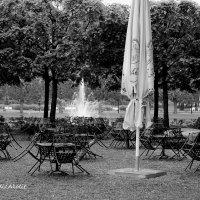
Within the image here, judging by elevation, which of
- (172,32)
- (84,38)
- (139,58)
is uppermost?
(172,32)

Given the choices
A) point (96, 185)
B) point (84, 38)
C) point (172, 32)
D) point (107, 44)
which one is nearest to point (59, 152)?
point (96, 185)

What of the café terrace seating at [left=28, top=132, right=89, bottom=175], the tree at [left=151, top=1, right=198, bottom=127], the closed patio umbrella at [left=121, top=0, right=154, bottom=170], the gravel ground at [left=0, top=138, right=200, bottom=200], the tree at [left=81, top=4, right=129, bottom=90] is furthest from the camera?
the tree at [left=151, top=1, right=198, bottom=127]

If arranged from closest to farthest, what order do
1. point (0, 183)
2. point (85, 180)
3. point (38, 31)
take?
1. point (0, 183)
2. point (85, 180)
3. point (38, 31)

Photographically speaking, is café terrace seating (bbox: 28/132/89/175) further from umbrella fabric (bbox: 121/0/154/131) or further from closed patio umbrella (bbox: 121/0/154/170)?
umbrella fabric (bbox: 121/0/154/131)

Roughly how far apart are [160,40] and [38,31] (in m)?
5.53

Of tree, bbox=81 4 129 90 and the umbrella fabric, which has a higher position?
tree, bbox=81 4 129 90

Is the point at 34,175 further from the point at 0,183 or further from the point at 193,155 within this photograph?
the point at 193,155

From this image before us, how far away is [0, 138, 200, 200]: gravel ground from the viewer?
822cm

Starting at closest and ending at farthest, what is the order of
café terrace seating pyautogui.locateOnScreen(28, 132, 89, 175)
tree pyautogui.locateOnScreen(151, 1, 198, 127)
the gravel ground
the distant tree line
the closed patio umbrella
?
the gravel ground, café terrace seating pyautogui.locateOnScreen(28, 132, 89, 175), the closed patio umbrella, the distant tree line, tree pyautogui.locateOnScreen(151, 1, 198, 127)

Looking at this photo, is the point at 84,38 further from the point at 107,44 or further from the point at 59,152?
the point at 59,152

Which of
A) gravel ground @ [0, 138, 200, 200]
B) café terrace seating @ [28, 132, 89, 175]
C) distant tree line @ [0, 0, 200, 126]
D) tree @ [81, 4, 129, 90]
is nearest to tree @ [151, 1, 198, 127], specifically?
distant tree line @ [0, 0, 200, 126]

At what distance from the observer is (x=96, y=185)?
30.6 ft

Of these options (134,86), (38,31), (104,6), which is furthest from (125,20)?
(134,86)

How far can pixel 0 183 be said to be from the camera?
9336mm
